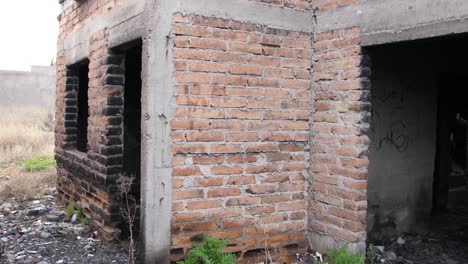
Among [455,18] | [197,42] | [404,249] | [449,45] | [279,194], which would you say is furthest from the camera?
[449,45]

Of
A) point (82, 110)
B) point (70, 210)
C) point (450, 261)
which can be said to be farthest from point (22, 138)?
point (450, 261)

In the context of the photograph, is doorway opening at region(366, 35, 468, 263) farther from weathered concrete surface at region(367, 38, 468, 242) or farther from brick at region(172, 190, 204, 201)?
brick at region(172, 190, 204, 201)

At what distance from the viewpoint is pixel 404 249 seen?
4980mm

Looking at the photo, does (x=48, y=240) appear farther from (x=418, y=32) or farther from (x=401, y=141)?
(x=418, y=32)

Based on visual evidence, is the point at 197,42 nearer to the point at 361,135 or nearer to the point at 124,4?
the point at 124,4

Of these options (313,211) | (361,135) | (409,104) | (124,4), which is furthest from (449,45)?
(124,4)

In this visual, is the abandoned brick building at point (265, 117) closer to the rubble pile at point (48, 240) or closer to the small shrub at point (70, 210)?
the rubble pile at point (48, 240)

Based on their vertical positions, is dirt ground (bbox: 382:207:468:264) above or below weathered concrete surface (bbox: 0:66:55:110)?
below

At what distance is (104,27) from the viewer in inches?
Answer: 192

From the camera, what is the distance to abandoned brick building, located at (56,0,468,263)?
3.65 metres

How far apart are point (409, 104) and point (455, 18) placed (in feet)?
6.57

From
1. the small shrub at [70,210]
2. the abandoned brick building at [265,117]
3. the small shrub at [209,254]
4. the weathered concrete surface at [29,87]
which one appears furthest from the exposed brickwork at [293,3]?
the weathered concrete surface at [29,87]

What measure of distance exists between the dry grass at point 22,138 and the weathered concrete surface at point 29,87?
286cm

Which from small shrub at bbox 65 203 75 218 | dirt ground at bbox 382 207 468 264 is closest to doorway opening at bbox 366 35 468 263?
dirt ground at bbox 382 207 468 264
